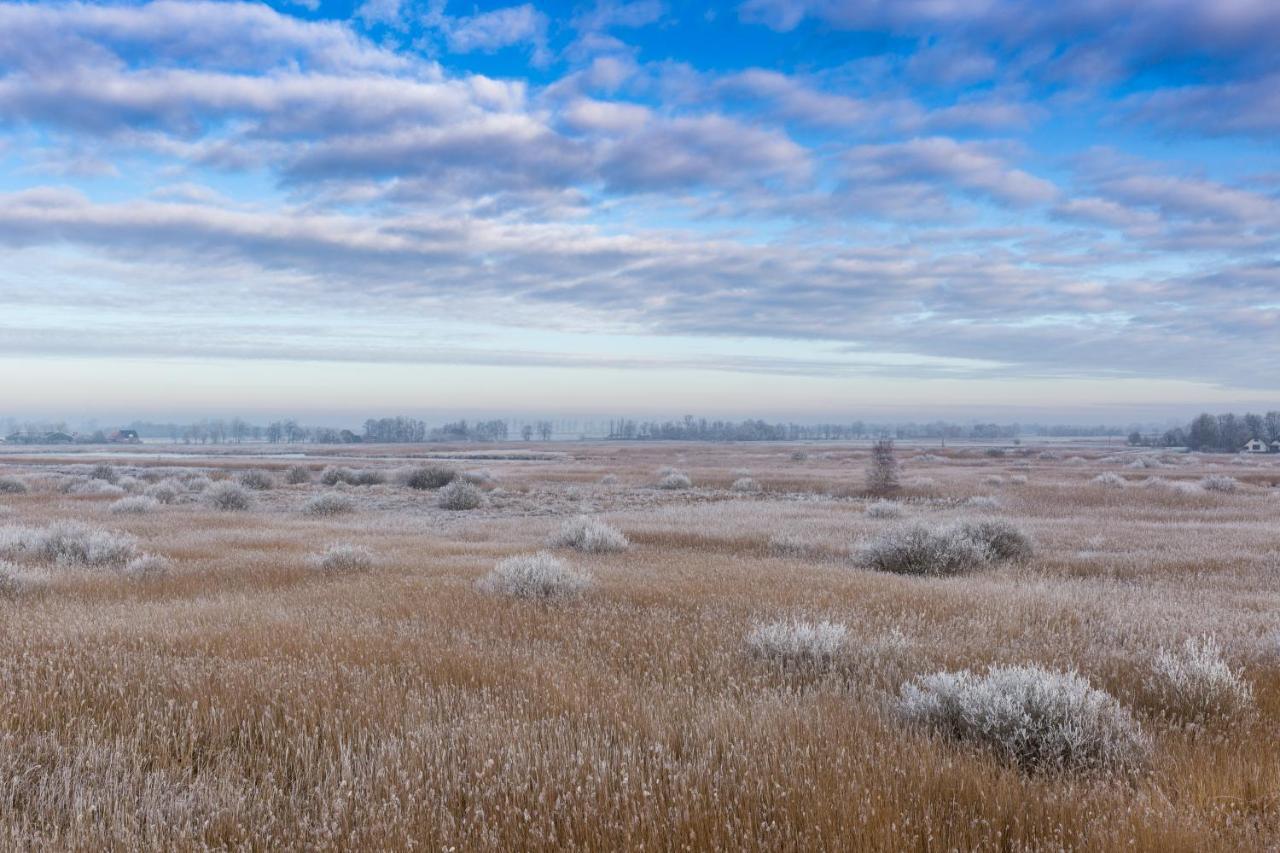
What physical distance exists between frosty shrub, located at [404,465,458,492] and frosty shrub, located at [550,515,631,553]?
2557cm

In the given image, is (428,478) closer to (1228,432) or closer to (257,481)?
(257,481)

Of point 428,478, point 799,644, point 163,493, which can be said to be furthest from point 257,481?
point 799,644

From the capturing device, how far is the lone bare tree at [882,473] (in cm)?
3497

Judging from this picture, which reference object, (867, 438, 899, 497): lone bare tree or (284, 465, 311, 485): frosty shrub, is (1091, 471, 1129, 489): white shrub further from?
(284, 465, 311, 485): frosty shrub

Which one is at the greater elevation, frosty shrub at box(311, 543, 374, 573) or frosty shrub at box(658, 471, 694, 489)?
frosty shrub at box(311, 543, 374, 573)

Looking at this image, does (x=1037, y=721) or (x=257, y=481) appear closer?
(x=1037, y=721)

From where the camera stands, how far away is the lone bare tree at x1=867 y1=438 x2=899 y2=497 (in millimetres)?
34969

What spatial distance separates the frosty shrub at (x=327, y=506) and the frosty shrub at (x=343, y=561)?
1466 centimetres

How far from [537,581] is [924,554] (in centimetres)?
781

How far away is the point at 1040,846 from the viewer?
3490mm

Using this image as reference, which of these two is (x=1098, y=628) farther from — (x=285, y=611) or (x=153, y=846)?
(x=285, y=611)

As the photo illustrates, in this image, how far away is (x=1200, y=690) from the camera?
18.2 ft

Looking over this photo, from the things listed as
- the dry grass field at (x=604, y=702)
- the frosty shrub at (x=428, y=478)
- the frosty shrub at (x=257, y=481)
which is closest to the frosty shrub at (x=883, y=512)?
the dry grass field at (x=604, y=702)

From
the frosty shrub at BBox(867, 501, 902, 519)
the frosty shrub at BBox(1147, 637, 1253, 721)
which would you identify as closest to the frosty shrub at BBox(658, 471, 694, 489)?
the frosty shrub at BBox(867, 501, 902, 519)
